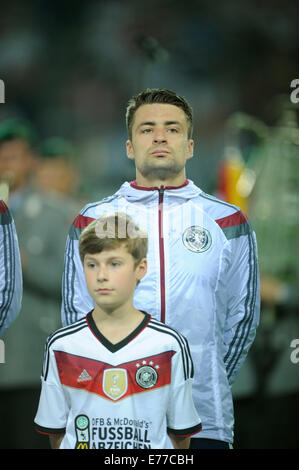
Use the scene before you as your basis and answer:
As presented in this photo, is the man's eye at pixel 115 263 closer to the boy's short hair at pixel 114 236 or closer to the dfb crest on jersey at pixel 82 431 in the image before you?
the boy's short hair at pixel 114 236

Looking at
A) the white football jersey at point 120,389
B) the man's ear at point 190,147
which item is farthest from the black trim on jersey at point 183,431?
the man's ear at point 190,147

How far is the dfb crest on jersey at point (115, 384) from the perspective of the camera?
1.49m

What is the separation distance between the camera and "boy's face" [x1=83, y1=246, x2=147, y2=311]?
4.96ft

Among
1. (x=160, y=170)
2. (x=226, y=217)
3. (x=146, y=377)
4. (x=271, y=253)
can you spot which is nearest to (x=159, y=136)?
(x=160, y=170)

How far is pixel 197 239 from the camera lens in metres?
1.62

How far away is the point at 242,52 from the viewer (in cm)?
225

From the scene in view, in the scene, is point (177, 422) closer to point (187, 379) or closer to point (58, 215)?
point (187, 379)

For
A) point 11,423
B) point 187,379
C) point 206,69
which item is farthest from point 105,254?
point 206,69

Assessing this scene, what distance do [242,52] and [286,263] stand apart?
758 millimetres

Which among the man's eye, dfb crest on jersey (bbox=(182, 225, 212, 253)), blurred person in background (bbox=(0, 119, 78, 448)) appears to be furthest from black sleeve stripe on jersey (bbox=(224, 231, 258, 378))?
blurred person in background (bbox=(0, 119, 78, 448))

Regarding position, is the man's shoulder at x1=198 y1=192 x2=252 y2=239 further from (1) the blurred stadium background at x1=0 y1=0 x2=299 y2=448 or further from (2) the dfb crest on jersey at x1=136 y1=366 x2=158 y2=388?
(2) the dfb crest on jersey at x1=136 y1=366 x2=158 y2=388

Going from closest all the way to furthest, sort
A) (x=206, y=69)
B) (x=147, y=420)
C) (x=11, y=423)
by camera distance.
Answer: (x=147, y=420) < (x=11, y=423) < (x=206, y=69)

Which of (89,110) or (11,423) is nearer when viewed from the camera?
(11,423)
